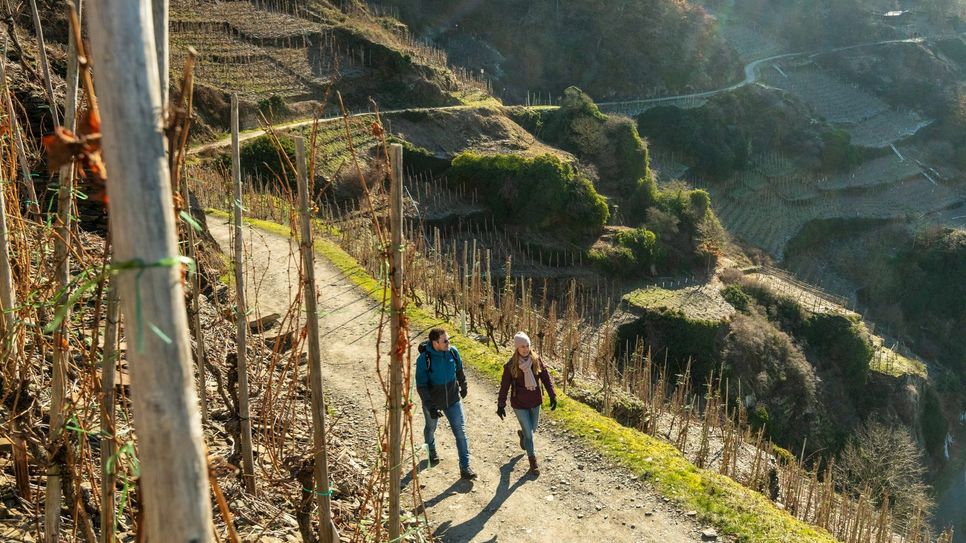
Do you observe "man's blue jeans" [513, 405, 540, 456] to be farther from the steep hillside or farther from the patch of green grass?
the steep hillside

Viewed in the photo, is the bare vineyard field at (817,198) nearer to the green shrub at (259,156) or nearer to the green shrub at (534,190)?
the green shrub at (534,190)

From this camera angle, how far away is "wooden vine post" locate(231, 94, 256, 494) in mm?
3934

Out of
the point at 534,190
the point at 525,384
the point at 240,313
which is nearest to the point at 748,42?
the point at 534,190

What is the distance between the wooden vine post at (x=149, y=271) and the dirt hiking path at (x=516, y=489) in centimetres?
352

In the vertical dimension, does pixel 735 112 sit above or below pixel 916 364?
above

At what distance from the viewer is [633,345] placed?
1906 centimetres

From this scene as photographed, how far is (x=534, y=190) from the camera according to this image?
71.9ft

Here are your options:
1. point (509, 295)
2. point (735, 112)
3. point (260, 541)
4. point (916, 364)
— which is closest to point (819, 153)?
point (735, 112)

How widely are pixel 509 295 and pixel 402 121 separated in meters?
15.6

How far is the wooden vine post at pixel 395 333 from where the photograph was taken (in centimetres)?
298

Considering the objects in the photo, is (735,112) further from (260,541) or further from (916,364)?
(260,541)

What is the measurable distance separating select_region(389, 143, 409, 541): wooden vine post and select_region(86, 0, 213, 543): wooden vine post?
1.54 metres

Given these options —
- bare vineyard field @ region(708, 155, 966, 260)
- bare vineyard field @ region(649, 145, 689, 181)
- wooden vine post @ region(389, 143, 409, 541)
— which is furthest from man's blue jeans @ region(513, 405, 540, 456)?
bare vineyard field @ region(649, 145, 689, 181)

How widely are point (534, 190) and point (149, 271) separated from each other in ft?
68.3
